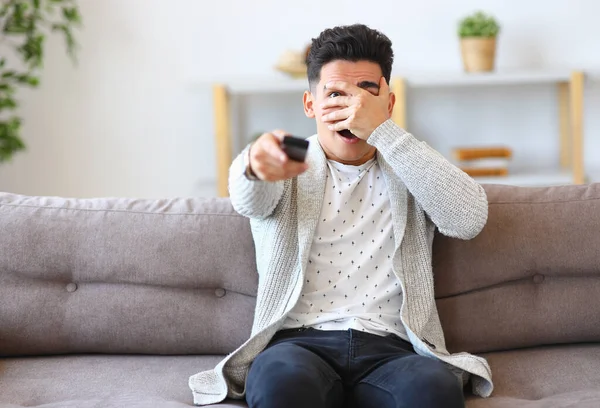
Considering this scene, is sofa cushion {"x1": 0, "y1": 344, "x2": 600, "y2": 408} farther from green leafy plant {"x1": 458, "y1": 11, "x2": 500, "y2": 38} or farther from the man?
green leafy plant {"x1": 458, "y1": 11, "x2": 500, "y2": 38}

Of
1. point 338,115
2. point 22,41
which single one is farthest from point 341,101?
point 22,41

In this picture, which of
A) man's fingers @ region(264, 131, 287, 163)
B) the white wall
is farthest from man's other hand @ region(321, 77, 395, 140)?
the white wall

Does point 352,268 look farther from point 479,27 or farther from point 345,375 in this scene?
point 479,27

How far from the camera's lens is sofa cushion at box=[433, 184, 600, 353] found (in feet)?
6.01

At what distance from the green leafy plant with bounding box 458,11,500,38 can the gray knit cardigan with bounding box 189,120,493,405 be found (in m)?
1.78

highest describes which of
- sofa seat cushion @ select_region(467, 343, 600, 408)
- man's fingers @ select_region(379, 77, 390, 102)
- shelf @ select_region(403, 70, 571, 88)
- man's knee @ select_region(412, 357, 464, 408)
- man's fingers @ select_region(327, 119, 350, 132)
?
shelf @ select_region(403, 70, 571, 88)

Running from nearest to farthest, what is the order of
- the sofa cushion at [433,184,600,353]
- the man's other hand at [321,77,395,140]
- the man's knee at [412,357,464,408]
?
the man's knee at [412,357,464,408] → the man's other hand at [321,77,395,140] → the sofa cushion at [433,184,600,353]

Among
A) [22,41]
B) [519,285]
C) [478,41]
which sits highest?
[22,41]

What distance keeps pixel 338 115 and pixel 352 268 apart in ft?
1.04

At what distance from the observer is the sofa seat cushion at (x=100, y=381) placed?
5.31 feet

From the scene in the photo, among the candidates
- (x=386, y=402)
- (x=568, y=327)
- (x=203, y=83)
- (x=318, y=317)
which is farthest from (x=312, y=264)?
(x=203, y=83)

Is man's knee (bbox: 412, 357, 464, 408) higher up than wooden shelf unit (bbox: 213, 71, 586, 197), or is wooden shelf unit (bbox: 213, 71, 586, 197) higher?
wooden shelf unit (bbox: 213, 71, 586, 197)

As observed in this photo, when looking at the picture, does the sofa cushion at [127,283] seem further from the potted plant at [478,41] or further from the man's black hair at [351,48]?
the potted plant at [478,41]

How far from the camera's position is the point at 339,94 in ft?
5.66
